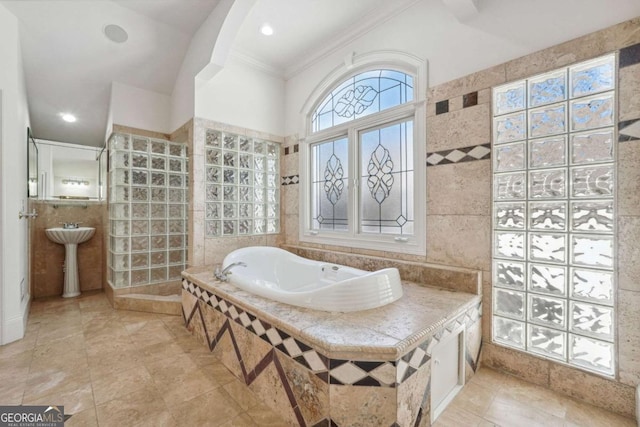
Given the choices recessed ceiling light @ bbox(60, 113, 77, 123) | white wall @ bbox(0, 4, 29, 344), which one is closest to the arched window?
white wall @ bbox(0, 4, 29, 344)

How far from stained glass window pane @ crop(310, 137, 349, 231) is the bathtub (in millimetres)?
529

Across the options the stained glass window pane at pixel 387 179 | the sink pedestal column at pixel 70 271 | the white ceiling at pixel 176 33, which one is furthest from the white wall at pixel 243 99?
the sink pedestal column at pixel 70 271

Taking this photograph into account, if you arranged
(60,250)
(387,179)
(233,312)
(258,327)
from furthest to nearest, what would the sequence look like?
(60,250) < (387,179) < (233,312) < (258,327)

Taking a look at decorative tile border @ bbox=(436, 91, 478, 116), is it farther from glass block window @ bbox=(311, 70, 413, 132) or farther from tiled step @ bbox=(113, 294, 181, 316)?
tiled step @ bbox=(113, 294, 181, 316)

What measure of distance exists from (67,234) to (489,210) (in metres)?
4.06

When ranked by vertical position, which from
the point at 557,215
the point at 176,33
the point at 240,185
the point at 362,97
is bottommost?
the point at 557,215

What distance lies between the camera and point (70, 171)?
3.63 metres

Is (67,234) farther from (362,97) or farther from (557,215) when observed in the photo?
(557,215)

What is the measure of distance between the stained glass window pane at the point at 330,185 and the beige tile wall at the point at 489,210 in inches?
24.1

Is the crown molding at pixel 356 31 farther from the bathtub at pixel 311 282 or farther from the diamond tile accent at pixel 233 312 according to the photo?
the diamond tile accent at pixel 233 312

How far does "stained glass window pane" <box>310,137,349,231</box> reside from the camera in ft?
9.08

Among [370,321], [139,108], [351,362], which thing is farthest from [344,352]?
[139,108]

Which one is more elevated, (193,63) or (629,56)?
(193,63)

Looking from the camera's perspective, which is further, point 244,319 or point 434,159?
point 434,159
